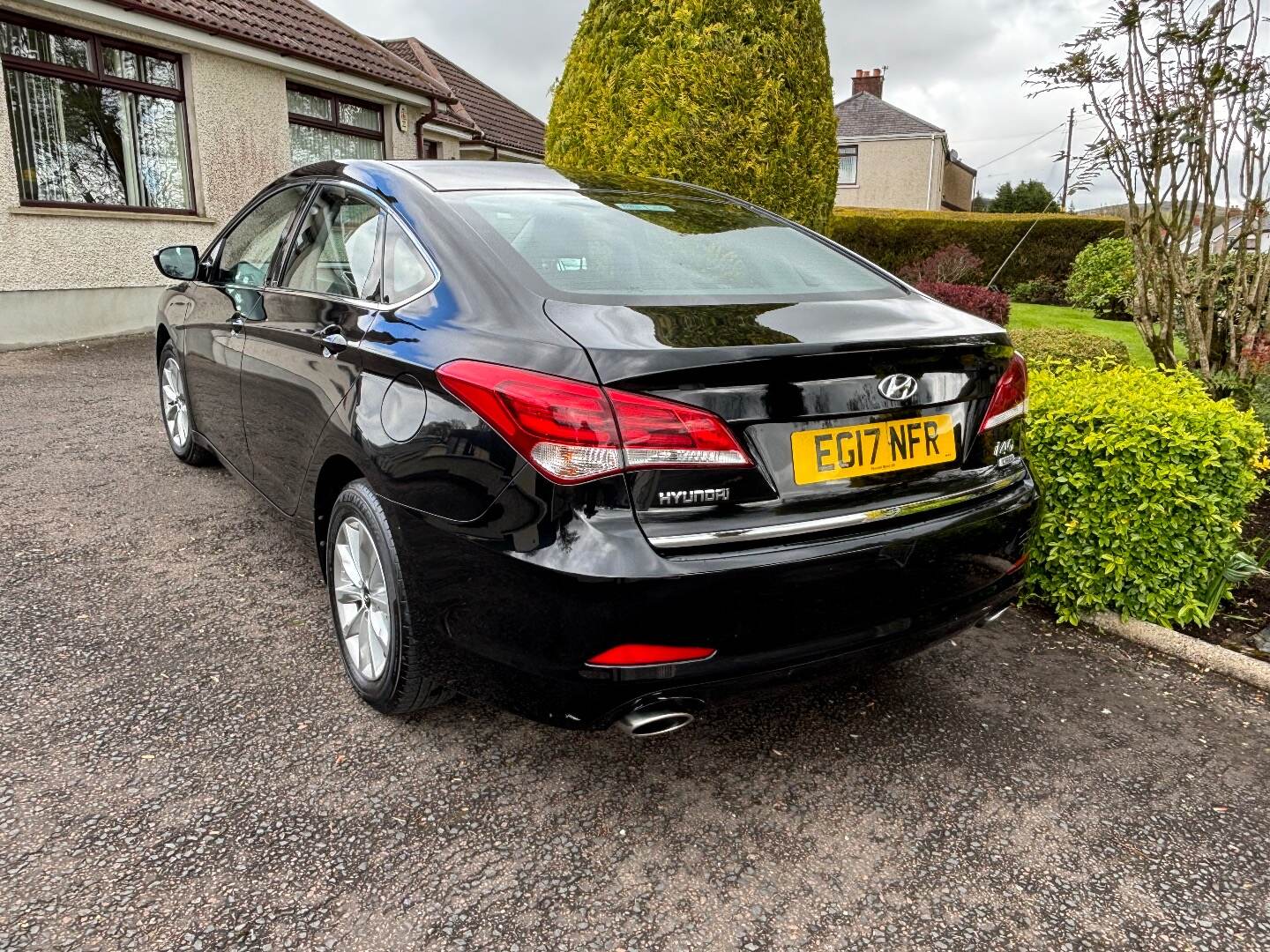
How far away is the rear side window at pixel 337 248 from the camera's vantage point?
106 inches

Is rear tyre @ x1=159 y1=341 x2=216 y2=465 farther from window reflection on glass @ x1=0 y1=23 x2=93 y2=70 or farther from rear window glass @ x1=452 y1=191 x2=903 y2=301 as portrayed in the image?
window reflection on glass @ x1=0 y1=23 x2=93 y2=70

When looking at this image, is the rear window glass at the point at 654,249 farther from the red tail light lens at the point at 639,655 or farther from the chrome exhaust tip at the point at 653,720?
the chrome exhaust tip at the point at 653,720

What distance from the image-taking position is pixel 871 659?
7.06 feet

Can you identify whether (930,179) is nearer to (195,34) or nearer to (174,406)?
(195,34)

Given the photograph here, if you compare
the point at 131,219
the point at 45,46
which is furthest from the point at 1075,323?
the point at 45,46

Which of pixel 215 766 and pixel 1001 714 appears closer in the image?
pixel 215 766

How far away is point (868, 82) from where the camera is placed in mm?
40594

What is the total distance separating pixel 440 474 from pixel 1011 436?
1.49 m

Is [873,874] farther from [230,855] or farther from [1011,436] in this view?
[230,855]

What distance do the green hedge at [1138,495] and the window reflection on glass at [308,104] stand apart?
38.4 feet

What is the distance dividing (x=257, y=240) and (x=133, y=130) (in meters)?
8.19

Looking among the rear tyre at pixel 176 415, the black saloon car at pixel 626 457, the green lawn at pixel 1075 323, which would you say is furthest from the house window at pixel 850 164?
the black saloon car at pixel 626 457

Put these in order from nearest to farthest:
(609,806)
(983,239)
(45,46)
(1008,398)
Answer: (609,806)
(1008,398)
(45,46)
(983,239)

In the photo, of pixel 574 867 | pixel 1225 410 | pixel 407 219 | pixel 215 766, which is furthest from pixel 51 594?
pixel 1225 410
